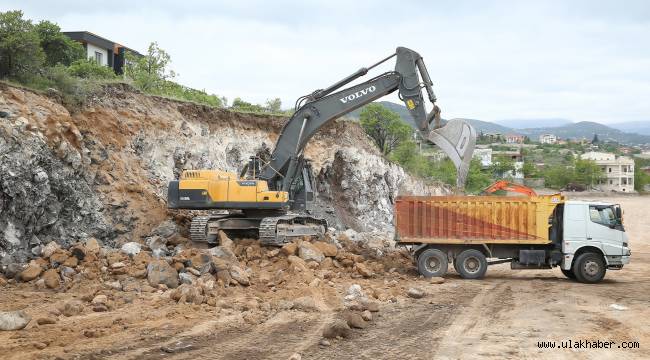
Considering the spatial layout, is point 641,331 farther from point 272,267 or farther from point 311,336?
point 272,267

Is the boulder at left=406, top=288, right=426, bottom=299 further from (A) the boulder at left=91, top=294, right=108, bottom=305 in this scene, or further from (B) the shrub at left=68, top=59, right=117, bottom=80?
(B) the shrub at left=68, top=59, right=117, bottom=80

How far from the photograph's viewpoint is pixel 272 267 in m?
13.9

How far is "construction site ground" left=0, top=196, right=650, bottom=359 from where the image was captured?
8.39 metres

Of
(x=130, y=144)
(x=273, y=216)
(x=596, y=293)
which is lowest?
(x=596, y=293)

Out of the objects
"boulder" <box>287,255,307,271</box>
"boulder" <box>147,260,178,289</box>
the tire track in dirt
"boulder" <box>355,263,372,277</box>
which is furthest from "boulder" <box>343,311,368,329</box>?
"boulder" <box>355,263,372,277</box>

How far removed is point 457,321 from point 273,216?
6.55 meters

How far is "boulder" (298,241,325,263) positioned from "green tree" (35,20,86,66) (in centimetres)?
1646

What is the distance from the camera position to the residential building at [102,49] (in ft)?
116

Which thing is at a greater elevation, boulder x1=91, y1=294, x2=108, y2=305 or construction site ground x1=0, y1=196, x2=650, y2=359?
boulder x1=91, y1=294, x2=108, y2=305

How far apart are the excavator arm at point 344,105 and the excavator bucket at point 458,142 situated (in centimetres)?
33

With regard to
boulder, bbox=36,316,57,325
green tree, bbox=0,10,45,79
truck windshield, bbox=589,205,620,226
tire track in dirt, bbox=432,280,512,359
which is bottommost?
tire track in dirt, bbox=432,280,512,359

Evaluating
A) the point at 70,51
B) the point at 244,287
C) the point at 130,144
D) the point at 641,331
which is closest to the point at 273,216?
the point at 244,287

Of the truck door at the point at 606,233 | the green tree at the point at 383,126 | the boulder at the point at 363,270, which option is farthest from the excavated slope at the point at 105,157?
the green tree at the point at 383,126

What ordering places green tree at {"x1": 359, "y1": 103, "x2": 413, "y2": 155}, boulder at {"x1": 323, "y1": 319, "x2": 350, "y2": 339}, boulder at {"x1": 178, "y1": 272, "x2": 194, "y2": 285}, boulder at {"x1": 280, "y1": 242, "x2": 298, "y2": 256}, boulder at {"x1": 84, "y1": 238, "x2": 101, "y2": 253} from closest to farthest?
boulder at {"x1": 323, "y1": 319, "x2": 350, "y2": 339} → boulder at {"x1": 178, "y1": 272, "x2": 194, "y2": 285} → boulder at {"x1": 84, "y1": 238, "x2": 101, "y2": 253} → boulder at {"x1": 280, "y1": 242, "x2": 298, "y2": 256} → green tree at {"x1": 359, "y1": 103, "x2": 413, "y2": 155}
